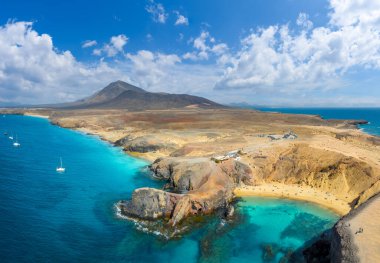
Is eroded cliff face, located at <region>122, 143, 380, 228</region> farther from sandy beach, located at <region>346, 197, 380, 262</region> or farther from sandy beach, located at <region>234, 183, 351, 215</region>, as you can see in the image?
sandy beach, located at <region>346, 197, 380, 262</region>

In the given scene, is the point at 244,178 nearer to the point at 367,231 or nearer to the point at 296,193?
the point at 296,193

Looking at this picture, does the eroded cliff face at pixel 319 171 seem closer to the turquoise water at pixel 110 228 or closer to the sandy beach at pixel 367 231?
the turquoise water at pixel 110 228

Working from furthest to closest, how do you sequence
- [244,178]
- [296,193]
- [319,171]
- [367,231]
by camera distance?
[244,178] → [319,171] → [296,193] → [367,231]

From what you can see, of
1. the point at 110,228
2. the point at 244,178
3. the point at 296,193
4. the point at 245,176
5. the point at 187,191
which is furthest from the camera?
the point at 245,176

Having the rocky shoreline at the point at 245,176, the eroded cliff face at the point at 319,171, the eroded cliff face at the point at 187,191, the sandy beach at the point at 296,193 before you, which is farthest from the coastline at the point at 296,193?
the eroded cliff face at the point at 187,191

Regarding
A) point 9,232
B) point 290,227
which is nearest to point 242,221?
point 290,227

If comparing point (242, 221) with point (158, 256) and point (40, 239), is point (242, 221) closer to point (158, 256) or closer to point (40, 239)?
point (158, 256)

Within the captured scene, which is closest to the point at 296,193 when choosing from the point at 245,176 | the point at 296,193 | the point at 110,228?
the point at 296,193
